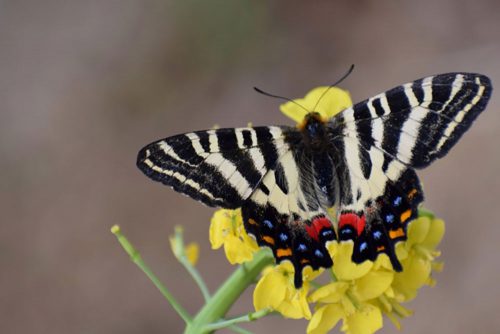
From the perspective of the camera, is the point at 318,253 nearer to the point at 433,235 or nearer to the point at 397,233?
the point at 397,233

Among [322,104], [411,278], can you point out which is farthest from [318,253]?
[322,104]

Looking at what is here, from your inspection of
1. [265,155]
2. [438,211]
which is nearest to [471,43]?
[438,211]

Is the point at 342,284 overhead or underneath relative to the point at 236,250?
underneath

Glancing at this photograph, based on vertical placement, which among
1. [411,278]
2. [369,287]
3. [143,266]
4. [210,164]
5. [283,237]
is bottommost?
[411,278]

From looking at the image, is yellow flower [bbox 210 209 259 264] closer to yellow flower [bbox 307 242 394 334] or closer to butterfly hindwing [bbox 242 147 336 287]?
butterfly hindwing [bbox 242 147 336 287]

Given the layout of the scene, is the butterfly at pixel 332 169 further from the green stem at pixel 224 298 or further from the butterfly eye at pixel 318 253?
the green stem at pixel 224 298

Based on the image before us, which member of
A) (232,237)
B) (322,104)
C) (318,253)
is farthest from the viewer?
(322,104)

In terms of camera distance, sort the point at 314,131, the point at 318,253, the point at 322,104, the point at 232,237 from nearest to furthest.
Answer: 1. the point at 318,253
2. the point at 232,237
3. the point at 314,131
4. the point at 322,104
